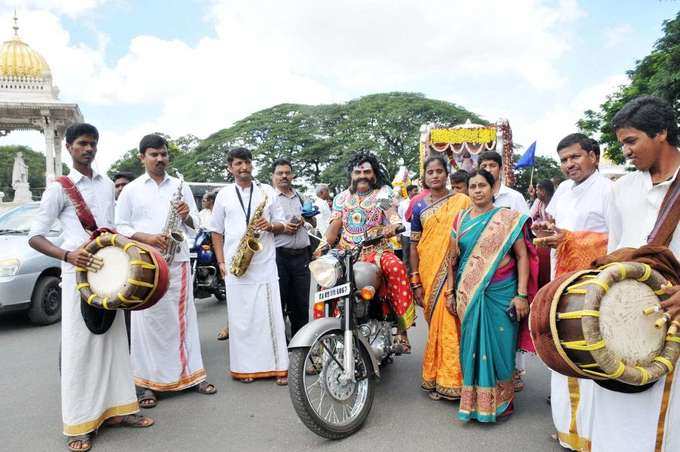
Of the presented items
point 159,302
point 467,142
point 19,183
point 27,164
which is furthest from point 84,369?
point 27,164

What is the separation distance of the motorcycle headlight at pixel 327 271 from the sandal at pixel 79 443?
1770 millimetres

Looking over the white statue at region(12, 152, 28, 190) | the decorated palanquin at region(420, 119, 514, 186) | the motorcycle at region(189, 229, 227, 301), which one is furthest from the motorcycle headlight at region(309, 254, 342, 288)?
the white statue at region(12, 152, 28, 190)

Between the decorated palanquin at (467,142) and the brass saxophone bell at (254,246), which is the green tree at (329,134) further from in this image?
the brass saxophone bell at (254,246)

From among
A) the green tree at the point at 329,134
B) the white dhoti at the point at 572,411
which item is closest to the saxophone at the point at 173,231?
the white dhoti at the point at 572,411

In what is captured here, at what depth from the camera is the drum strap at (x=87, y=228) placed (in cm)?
335

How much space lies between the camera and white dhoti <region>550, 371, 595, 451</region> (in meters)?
3.05

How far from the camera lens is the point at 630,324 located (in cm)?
195

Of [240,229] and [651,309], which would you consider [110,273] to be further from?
[651,309]

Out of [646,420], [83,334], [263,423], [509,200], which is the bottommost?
[263,423]

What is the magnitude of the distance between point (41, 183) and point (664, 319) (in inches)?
2722

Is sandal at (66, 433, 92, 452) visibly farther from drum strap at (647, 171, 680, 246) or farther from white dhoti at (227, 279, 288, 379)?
drum strap at (647, 171, 680, 246)

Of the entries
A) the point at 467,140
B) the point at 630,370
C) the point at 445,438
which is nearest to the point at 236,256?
the point at 445,438

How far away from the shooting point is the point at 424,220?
4.30m

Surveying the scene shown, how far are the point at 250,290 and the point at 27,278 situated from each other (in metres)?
3.54
